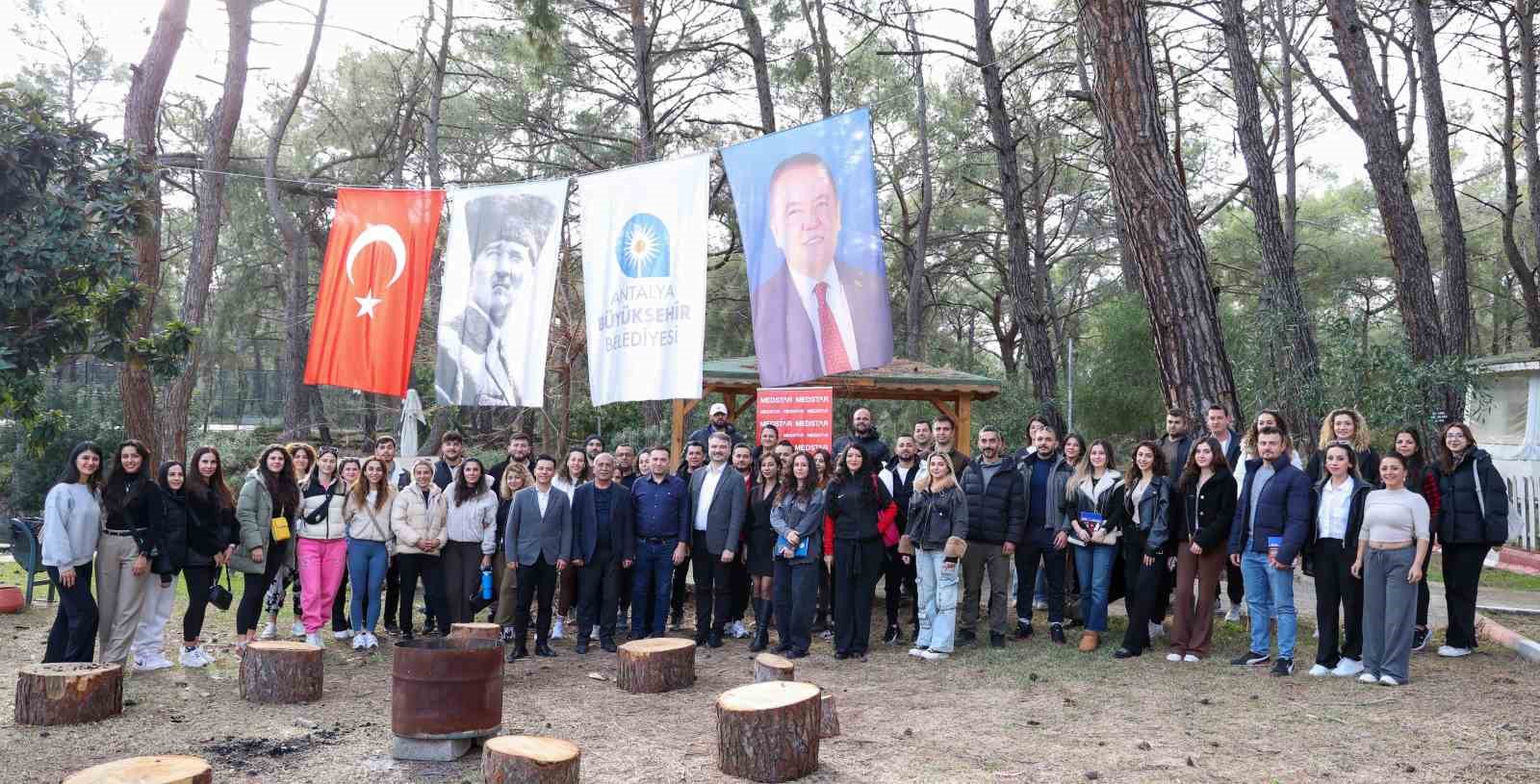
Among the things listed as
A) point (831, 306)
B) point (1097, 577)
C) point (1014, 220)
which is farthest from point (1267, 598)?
point (1014, 220)

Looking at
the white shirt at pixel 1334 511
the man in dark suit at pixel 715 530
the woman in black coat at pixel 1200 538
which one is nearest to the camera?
the white shirt at pixel 1334 511

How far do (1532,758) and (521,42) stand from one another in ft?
37.7

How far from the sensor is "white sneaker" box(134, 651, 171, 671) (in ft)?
23.4

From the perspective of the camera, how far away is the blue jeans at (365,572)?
8.02 meters

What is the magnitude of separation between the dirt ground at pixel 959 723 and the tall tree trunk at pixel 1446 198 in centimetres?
794

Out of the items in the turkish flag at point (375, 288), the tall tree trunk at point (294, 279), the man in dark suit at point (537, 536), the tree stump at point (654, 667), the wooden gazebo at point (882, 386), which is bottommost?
the tree stump at point (654, 667)

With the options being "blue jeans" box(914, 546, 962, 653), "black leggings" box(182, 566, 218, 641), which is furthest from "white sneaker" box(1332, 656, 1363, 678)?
"black leggings" box(182, 566, 218, 641)

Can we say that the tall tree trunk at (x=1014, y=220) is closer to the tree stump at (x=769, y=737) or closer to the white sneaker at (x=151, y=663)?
the tree stump at (x=769, y=737)

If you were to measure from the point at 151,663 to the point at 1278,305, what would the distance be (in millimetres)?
11905

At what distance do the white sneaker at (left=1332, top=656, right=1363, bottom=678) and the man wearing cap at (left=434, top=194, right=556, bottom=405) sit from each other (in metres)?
6.08

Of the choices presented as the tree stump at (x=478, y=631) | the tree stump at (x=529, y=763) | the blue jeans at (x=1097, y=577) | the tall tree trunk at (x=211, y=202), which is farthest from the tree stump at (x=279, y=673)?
the tall tree trunk at (x=211, y=202)

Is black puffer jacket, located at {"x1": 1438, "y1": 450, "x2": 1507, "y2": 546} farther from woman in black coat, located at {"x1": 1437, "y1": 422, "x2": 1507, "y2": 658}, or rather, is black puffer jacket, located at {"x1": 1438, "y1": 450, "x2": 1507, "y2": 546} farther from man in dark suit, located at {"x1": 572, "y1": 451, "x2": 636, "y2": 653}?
man in dark suit, located at {"x1": 572, "y1": 451, "x2": 636, "y2": 653}

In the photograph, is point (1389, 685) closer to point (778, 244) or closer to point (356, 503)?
point (778, 244)

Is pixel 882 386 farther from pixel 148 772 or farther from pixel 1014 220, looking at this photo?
pixel 148 772
